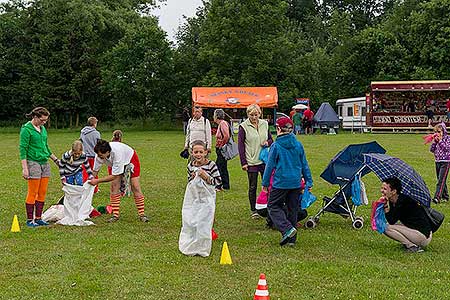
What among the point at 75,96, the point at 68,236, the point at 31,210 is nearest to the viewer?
the point at 68,236

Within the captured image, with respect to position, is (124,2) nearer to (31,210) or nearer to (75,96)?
(75,96)

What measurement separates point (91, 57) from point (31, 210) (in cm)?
3893

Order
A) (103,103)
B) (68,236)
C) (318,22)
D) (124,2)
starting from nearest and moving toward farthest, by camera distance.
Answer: (68,236) → (103,103) → (124,2) → (318,22)

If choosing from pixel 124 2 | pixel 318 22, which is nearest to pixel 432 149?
pixel 124 2

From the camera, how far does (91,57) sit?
46.7m

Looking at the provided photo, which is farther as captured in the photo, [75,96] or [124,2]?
[124,2]

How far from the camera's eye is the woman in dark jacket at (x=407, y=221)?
24.8 ft

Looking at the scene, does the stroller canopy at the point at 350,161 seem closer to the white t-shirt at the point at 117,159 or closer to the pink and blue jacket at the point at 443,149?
the pink and blue jacket at the point at 443,149

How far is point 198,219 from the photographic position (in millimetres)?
7621

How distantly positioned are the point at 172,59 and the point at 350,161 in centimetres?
3671

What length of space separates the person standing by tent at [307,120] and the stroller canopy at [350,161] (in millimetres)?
27945

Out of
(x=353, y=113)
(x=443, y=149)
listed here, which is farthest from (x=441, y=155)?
(x=353, y=113)

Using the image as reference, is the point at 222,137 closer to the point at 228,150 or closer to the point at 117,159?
the point at 228,150

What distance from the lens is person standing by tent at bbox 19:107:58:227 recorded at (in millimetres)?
8852
